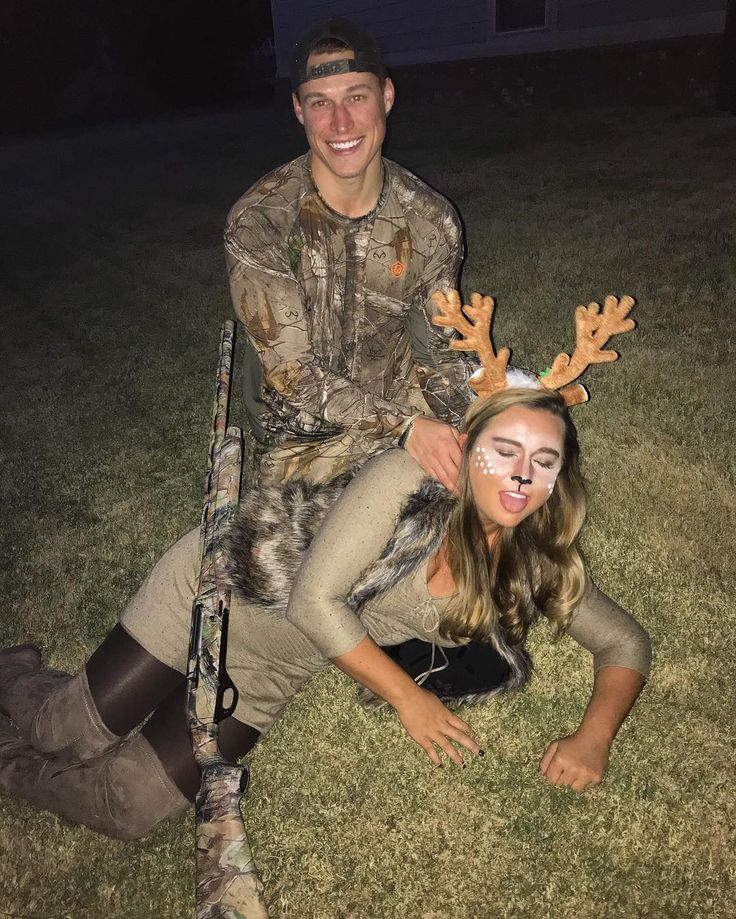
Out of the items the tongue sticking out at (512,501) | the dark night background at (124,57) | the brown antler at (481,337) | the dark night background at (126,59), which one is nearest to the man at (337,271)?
the brown antler at (481,337)

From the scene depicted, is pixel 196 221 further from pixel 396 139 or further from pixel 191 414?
pixel 191 414

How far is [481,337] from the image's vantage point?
94.2 inches

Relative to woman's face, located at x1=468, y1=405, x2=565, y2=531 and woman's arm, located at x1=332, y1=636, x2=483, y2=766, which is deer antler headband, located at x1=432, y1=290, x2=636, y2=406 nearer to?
woman's face, located at x1=468, y1=405, x2=565, y2=531

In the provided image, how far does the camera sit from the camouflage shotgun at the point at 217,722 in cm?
187

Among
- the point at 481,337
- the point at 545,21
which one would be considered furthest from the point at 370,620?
the point at 545,21

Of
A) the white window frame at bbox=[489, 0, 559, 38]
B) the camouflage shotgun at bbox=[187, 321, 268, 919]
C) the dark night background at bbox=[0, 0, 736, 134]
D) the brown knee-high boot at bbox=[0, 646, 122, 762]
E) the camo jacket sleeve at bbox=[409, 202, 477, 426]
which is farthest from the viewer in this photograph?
the dark night background at bbox=[0, 0, 736, 134]

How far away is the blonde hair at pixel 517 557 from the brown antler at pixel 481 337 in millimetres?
52

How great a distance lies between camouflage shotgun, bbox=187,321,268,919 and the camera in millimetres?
1870

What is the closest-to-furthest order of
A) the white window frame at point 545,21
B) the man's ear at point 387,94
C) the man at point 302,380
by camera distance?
the man at point 302,380 → the man's ear at point 387,94 → the white window frame at point 545,21

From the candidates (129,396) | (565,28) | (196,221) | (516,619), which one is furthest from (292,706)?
(565,28)

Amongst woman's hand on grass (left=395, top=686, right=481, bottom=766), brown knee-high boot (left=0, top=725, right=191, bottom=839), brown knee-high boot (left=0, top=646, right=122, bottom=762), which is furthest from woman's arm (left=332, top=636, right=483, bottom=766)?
brown knee-high boot (left=0, top=646, right=122, bottom=762)

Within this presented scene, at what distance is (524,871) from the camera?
244 centimetres

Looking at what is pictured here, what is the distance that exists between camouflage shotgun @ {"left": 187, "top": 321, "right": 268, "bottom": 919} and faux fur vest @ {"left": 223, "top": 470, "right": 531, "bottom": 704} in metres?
0.09

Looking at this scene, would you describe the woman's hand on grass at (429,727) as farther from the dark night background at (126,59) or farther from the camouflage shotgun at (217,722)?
the dark night background at (126,59)
